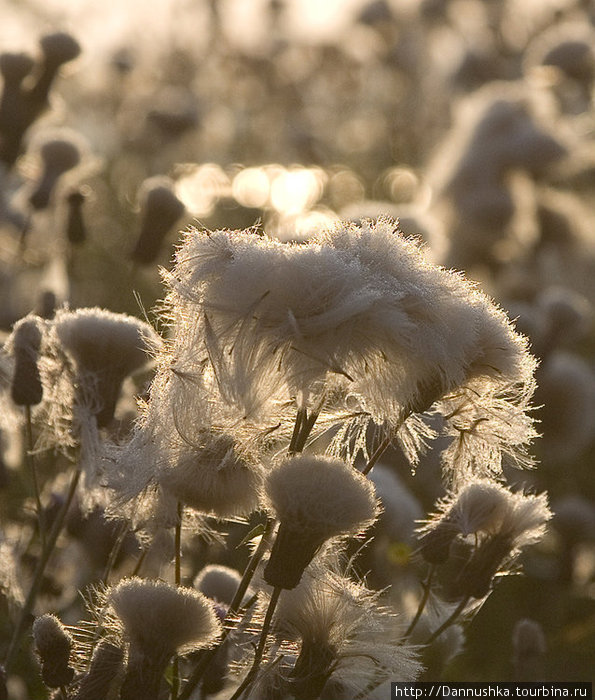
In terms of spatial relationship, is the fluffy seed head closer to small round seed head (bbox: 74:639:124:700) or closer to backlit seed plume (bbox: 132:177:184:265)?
small round seed head (bbox: 74:639:124:700)

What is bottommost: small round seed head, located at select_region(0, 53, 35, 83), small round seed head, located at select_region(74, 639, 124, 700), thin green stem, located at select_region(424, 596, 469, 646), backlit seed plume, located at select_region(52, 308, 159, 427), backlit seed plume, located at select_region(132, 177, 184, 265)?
small round seed head, located at select_region(74, 639, 124, 700)

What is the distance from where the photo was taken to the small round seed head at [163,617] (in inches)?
66.8

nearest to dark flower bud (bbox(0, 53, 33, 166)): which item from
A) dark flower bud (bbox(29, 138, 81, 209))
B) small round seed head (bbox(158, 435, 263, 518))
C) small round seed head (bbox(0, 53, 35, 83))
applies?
small round seed head (bbox(0, 53, 35, 83))

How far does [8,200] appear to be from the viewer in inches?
177

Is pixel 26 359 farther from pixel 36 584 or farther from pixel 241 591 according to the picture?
pixel 241 591

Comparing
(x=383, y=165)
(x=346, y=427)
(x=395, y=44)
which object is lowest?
(x=346, y=427)

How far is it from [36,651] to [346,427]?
0.62m

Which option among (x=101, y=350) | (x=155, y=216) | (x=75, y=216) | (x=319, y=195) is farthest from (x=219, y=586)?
(x=319, y=195)

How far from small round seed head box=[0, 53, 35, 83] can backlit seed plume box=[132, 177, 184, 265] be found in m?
0.71

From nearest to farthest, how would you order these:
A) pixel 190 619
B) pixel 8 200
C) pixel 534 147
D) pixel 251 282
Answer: pixel 251 282, pixel 190 619, pixel 8 200, pixel 534 147

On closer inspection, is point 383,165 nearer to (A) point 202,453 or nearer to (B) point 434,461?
(B) point 434,461

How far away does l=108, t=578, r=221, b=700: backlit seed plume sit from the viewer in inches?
66.9

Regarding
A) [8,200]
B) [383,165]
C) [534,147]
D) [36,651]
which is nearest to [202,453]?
[36,651]

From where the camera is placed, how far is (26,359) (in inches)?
Result: 83.5
